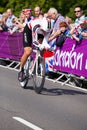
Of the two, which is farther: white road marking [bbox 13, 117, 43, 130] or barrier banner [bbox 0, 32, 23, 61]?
barrier banner [bbox 0, 32, 23, 61]

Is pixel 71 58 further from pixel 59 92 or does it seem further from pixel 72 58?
pixel 59 92

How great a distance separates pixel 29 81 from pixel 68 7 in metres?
14.3

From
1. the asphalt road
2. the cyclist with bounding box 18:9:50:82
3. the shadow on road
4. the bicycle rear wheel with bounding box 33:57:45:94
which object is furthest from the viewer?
the shadow on road

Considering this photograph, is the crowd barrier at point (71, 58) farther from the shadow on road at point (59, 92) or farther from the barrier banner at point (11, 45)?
the barrier banner at point (11, 45)

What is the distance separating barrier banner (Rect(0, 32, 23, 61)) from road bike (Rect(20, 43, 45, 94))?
4.99 m

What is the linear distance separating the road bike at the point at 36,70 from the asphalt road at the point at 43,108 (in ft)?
0.73

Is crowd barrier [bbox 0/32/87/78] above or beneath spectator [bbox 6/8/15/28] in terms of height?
beneath

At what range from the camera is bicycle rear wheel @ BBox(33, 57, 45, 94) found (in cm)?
1252

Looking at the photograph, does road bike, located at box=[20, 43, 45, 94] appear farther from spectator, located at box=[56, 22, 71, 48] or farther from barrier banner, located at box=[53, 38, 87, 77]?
spectator, located at box=[56, 22, 71, 48]

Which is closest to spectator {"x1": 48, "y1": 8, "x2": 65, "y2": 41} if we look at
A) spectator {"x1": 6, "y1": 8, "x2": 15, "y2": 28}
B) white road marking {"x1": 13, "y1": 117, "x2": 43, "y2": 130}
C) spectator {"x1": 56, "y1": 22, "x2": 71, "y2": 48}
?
spectator {"x1": 56, "y1": 22, "x2": 71, "y2": 48}

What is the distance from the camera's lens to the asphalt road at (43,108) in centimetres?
927

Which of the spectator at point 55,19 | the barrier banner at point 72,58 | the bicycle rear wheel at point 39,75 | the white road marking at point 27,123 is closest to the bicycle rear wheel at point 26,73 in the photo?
the bicycle rear wheel at point 39,75

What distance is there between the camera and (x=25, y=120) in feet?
31.5

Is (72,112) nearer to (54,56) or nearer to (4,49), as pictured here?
(54,56)
